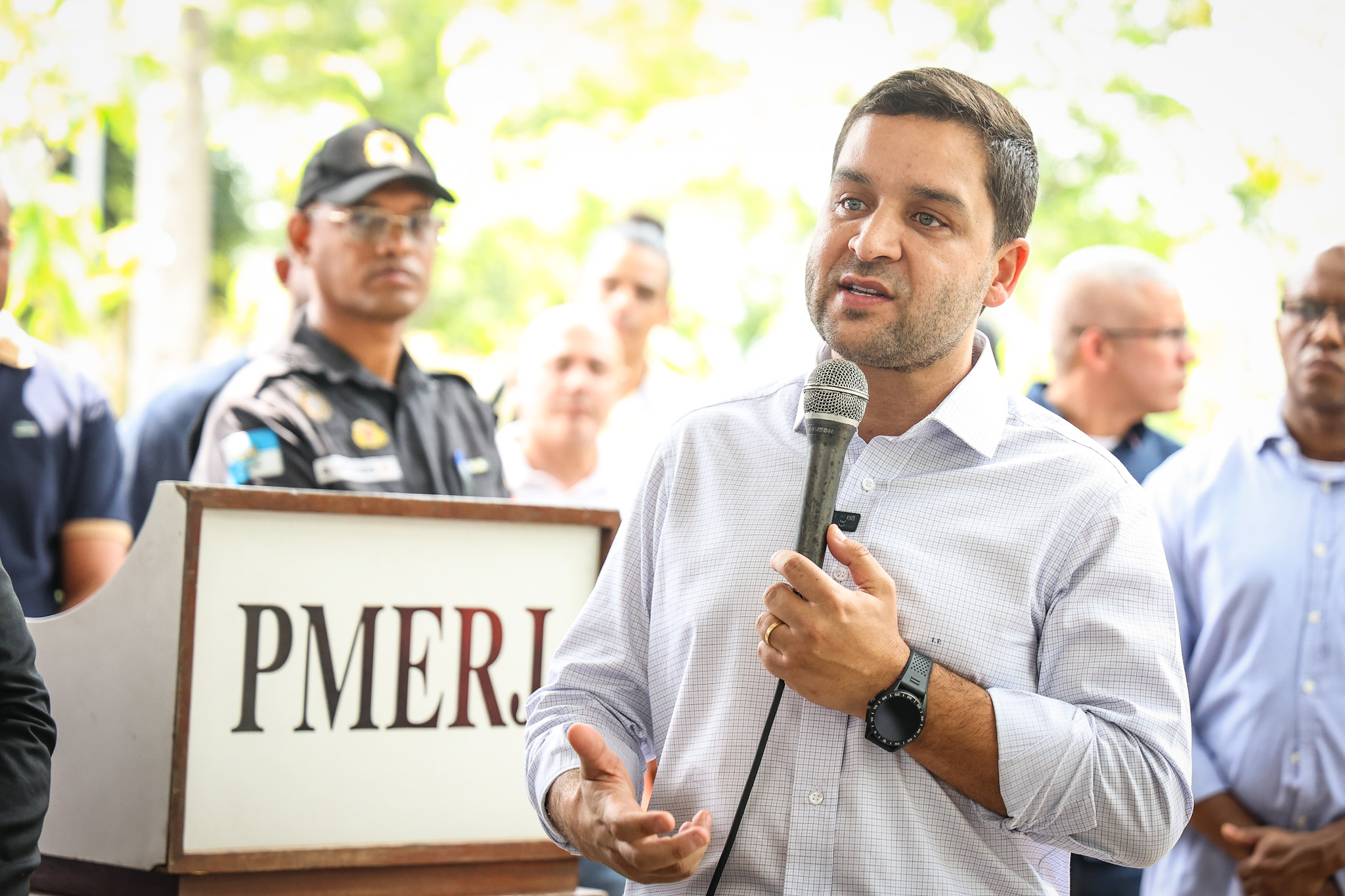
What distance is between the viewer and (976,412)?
1.86 metres

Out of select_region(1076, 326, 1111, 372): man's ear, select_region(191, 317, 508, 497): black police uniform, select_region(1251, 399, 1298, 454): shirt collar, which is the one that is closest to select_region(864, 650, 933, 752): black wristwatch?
select_region(191, 317, 508, 497): black police uniform

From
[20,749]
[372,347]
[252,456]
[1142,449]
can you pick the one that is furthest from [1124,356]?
[20,749]

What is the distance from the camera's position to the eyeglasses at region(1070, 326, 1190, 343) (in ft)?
14.2

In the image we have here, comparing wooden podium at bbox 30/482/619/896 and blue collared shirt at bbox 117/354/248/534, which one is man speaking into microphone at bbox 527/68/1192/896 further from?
blue collared shirt at bbox 117/354/248/534

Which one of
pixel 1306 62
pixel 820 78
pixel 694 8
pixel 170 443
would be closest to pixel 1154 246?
pixel 1306 62

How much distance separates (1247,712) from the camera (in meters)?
3.18

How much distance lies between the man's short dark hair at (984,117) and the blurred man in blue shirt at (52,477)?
2460 mm

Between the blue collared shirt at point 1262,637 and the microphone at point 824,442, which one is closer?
Answer: the microphone at point 824,442

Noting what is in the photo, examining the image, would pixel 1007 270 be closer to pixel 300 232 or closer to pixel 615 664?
pixel 615 664

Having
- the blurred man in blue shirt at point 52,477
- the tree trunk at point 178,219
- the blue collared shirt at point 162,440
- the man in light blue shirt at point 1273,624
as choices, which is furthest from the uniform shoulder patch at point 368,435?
the tree trunk at point 178,219

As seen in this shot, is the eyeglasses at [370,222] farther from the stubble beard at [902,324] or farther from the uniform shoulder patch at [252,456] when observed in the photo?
the stubble beard at [902,324]

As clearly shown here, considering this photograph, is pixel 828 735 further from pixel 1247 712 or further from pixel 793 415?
pixel 1247 712

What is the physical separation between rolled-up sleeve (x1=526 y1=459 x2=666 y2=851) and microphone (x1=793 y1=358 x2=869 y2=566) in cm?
39

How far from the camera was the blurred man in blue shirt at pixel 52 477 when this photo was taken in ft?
11.0
